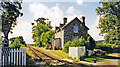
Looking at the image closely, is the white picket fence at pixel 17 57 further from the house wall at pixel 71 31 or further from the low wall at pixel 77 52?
the house wall at pixel 71 31

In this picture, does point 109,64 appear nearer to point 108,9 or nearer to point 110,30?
point 110,30

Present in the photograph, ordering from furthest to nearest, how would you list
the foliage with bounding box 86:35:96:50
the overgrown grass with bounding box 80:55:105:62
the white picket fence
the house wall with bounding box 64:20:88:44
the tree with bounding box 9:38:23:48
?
the house wall with bounding box 64:20:88:44 < the tree with bounding box 9:38:23:48 < the foliage with bounding box 86:35:96:50 < the overgrown grass with bounding box 80:55:105:62 < the white picket fence

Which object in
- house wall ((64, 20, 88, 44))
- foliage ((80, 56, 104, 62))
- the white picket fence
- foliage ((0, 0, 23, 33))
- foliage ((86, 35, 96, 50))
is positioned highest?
foliage ((0, 0, 23, 33))

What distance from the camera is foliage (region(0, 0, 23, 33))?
896 centimetres

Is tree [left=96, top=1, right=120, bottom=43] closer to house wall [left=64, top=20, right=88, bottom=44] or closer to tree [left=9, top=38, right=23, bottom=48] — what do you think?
house wall [left=64, top=20, right=88, bottom=44]

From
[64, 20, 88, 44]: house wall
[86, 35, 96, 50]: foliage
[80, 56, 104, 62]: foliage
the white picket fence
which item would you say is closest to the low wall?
[80, 56, 104, 62]: foliage

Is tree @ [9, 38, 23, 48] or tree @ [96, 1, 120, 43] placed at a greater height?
tree @ [96, 1, 120, 43]

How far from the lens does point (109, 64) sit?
7852 millimetres

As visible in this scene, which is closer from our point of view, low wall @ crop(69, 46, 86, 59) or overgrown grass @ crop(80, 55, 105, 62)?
overgrown grass @ crop(80, 55, 105, 62)

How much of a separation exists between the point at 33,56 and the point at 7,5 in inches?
177

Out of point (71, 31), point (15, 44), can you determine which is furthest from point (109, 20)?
point (15, 44)

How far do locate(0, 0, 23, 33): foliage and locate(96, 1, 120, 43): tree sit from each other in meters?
6.46

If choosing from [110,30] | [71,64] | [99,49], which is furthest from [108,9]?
[71,64]

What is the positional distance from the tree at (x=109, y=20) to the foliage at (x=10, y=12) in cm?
646
